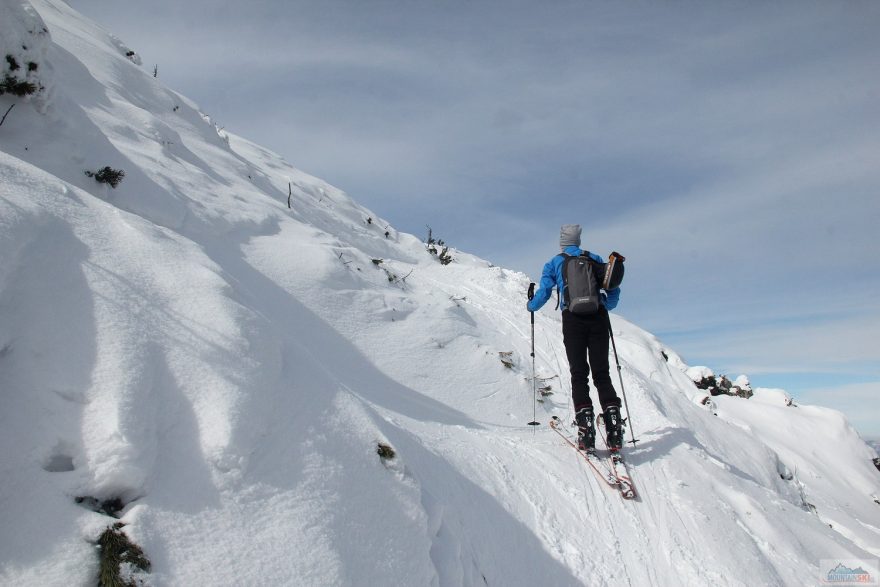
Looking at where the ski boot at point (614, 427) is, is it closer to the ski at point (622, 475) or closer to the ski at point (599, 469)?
the ski at point (622, 475)

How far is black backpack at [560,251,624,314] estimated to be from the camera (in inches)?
255

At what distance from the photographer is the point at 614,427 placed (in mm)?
6414

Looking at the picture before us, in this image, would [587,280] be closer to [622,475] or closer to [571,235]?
[571,235]

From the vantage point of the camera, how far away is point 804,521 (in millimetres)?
6215

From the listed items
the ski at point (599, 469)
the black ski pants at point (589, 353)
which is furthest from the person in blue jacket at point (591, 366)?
the ski at point (599, 469)

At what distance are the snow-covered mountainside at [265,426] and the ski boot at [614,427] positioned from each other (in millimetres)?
412

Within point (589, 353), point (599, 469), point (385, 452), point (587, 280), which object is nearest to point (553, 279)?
point (587, 280)

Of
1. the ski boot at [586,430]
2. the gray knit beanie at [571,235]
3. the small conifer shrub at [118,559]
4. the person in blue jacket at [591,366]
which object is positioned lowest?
the small conifer shrub at [118,559]

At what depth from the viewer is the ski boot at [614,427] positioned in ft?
21.1

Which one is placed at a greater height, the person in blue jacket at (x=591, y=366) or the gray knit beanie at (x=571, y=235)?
the gray knit beanie at (x=571, y=235)

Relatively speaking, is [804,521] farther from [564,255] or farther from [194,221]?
[194,221]

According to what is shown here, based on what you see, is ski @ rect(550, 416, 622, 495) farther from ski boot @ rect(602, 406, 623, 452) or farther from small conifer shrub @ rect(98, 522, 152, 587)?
small conifer shrub @ rect(98, 522, 152, 587)

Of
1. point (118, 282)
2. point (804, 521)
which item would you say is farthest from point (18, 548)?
point (804, 521)

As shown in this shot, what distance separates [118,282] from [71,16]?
1817cm
